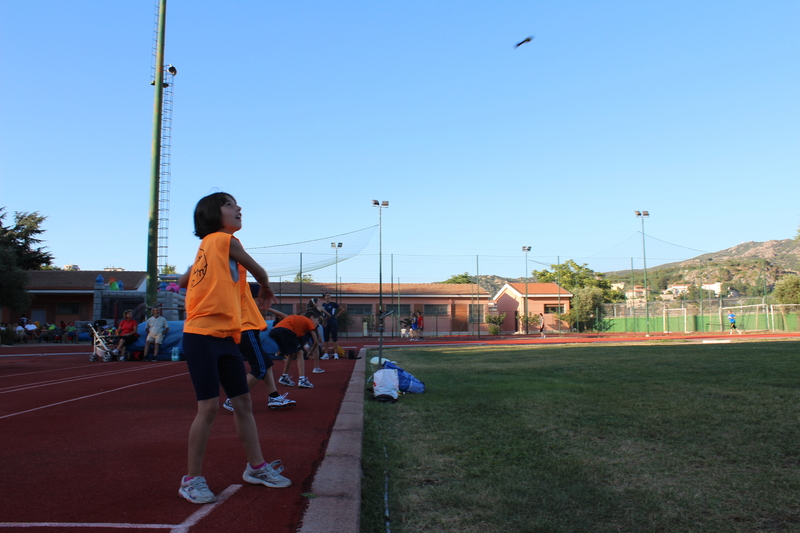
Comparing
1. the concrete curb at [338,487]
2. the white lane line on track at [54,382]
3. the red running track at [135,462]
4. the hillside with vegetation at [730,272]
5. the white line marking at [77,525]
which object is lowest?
the white lane line on track at [54,382]

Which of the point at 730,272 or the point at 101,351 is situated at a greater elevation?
the point at 730,272

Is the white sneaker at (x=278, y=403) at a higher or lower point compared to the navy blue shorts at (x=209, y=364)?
lower

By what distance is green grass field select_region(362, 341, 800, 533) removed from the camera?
108 inches

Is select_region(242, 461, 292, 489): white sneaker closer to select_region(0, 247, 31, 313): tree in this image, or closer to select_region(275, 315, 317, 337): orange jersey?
select_region(275, 315, 317, 337): orange jersey

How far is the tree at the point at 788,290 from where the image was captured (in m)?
36.0

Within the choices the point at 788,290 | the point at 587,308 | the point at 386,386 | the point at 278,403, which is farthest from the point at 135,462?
the point at 788,290

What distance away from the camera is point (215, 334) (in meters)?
3.00

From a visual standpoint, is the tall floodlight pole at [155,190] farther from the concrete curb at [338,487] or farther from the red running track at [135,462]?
the concrete curb at [338,487]

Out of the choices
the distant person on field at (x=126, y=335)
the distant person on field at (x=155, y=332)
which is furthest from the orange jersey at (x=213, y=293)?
the distant person on field at (x=126, y=335)

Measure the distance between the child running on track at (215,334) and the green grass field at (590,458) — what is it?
823mm

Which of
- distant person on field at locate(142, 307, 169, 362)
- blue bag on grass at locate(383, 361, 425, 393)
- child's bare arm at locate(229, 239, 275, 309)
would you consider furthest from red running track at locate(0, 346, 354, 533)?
distant person on field at locate(142, 307, 169, 362)

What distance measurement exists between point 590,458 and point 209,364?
252 centimetres

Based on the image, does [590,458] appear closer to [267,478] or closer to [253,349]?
[267,478]

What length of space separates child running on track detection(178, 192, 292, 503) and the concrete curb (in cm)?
29
